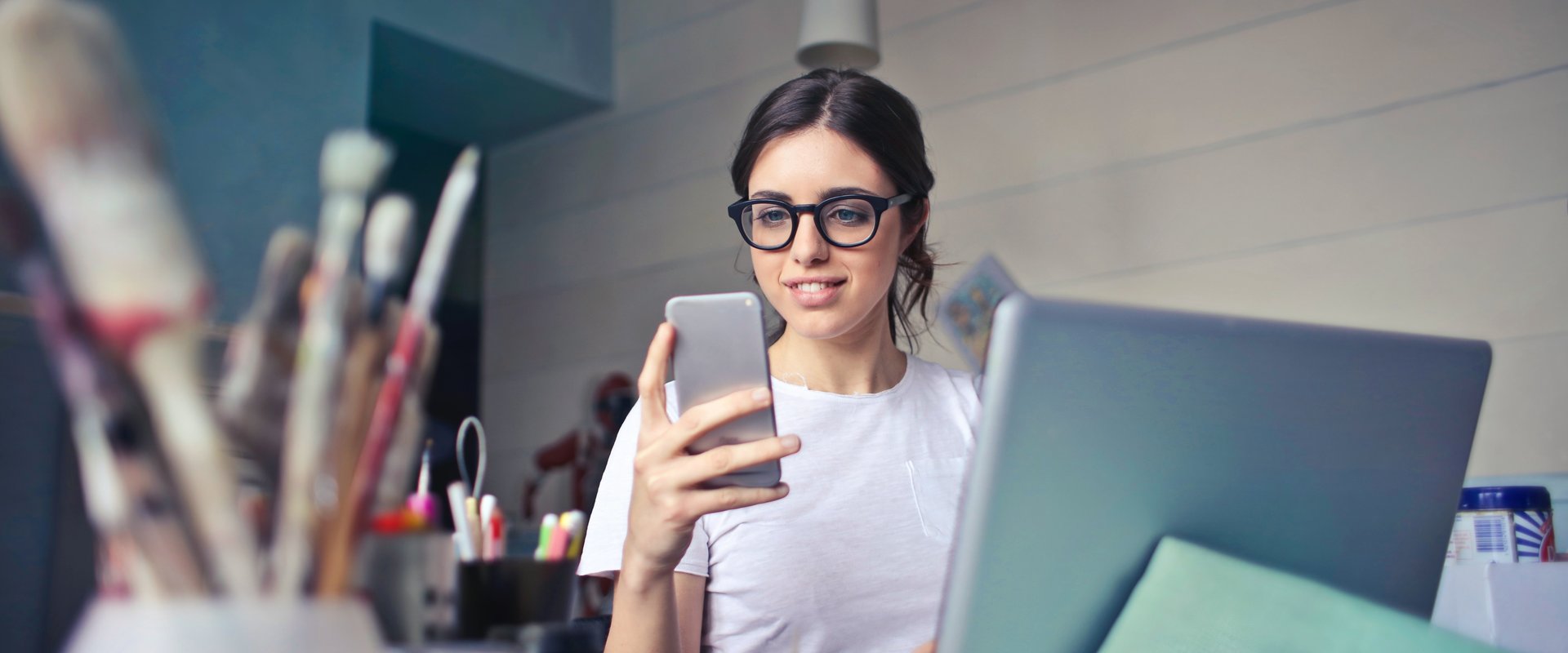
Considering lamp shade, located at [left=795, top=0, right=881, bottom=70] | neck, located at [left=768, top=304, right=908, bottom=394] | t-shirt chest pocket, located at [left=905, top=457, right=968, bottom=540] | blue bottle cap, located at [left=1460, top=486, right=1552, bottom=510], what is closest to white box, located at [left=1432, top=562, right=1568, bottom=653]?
blue bottle cap, located at [left=1460, top=486, right=1552, bottom=510]

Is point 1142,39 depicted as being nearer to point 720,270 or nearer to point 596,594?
point 720,270

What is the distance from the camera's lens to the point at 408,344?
0.38 meters

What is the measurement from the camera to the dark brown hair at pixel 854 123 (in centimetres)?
130

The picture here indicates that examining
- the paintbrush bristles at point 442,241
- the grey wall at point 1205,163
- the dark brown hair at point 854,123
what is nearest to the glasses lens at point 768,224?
the dark brown hair at point 854,123

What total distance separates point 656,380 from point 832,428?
46 centimetres

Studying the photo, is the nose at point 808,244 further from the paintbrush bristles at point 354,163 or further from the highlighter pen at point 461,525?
the paintbrush bristles at point 354,163

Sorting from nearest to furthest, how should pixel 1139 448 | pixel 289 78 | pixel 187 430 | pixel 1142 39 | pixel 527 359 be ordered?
pixel 187 430 → pixel 1139 448 → pixel 1142 39 → pixel 289 78 → pixel 527 359

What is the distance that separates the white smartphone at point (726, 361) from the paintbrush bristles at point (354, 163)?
487 mm

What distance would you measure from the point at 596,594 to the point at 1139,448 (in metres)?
1.15

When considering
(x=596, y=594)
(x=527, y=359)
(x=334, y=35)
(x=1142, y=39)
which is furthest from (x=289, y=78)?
(x=1142, y=39)

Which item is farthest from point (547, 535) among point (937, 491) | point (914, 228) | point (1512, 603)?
point (1512, 603)

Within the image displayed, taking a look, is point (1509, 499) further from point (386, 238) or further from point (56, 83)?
point (56, 83)

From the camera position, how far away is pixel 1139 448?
0.56 metres

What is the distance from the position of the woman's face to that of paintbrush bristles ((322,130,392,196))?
2.79ft
